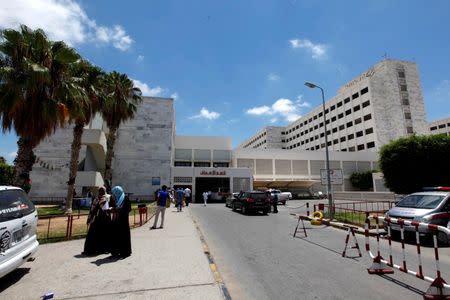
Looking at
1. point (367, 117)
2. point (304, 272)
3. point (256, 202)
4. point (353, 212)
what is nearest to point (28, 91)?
point (304, 272)

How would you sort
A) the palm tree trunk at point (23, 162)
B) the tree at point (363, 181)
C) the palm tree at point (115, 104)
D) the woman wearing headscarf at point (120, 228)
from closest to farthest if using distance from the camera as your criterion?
the woman wearing headscarf at point (120, 228), the palm tree trunk at point (23, 162), the palm tree at point (115, 104), the tree at point (363, 181)

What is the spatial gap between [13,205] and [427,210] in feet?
39.8

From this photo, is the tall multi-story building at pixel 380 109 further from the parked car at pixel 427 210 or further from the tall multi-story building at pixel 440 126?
the parked car at pixel 427 210

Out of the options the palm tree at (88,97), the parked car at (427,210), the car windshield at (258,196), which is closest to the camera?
the parked car at (427,210)

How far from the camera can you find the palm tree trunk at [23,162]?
45.9 ft

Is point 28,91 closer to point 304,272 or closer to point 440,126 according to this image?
point 304,272

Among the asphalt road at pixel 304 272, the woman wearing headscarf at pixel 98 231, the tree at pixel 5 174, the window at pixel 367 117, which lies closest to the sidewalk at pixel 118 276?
the woman wearing headscarf at pixel 98 231

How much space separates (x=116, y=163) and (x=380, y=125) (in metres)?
55.7

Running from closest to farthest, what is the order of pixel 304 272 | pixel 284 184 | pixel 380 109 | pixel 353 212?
pixel 304 272 → pixel 353 212 → pixel 284 184 → pixel 380 109

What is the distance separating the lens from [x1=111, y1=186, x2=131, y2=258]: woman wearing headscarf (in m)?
7.27

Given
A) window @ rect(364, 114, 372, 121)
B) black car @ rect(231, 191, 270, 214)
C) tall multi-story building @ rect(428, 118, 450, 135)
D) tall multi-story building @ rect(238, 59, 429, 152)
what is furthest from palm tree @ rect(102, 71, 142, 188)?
tall multi-story building @ rect(428, 118, 450, 135)

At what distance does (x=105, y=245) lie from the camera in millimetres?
7488

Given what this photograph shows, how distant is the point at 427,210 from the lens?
33.6 ft

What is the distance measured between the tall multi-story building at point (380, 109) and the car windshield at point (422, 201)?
57983mm
